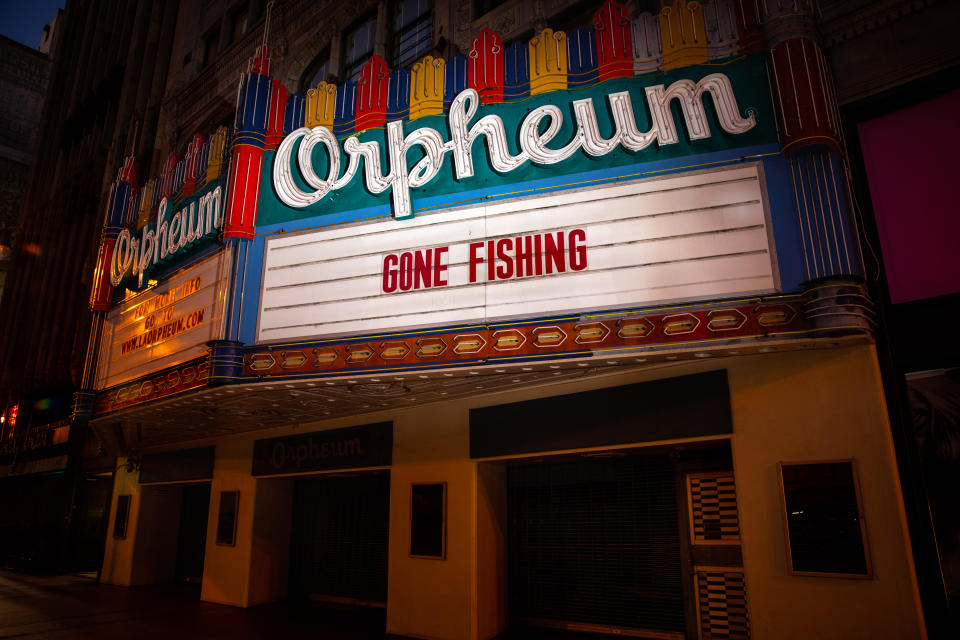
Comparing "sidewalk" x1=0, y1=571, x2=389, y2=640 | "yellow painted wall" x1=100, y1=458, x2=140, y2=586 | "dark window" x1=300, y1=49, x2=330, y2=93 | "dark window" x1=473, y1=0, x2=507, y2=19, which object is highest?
"dark window" x1=300, y1=49, x2=330, y2=93

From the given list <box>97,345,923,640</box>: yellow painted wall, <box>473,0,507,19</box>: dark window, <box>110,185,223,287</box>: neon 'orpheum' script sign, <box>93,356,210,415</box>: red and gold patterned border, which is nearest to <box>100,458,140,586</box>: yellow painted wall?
<box>93,356,210,415</box>: red and gold patterned border

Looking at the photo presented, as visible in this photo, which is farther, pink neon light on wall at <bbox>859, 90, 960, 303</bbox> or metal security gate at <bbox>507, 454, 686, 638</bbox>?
metal security gate at <bbox>507, 454, 686, 638</bbox>

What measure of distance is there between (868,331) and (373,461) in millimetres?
8314

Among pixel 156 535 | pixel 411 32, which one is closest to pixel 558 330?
pixel 411 32

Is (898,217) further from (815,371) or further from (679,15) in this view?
(679,15)

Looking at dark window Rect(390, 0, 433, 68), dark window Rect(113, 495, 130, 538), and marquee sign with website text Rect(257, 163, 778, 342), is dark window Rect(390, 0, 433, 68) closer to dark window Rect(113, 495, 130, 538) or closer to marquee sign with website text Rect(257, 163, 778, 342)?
marquee sign with website text Rect(257, 163, 778, 342)

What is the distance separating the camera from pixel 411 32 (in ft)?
47.4

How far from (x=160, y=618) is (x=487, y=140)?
11154 mm

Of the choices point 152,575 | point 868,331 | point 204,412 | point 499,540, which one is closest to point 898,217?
point 868,331

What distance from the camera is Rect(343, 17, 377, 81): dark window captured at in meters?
15.5

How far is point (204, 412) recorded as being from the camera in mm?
11328

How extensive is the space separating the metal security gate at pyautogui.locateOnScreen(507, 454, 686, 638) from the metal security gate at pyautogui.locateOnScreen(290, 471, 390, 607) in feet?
11.0

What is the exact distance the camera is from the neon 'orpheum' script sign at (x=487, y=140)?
776 cm

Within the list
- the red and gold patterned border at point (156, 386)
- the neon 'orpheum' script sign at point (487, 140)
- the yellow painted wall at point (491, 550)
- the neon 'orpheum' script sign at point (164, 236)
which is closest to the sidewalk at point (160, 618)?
the yellow painted wall at point (491, 550)
